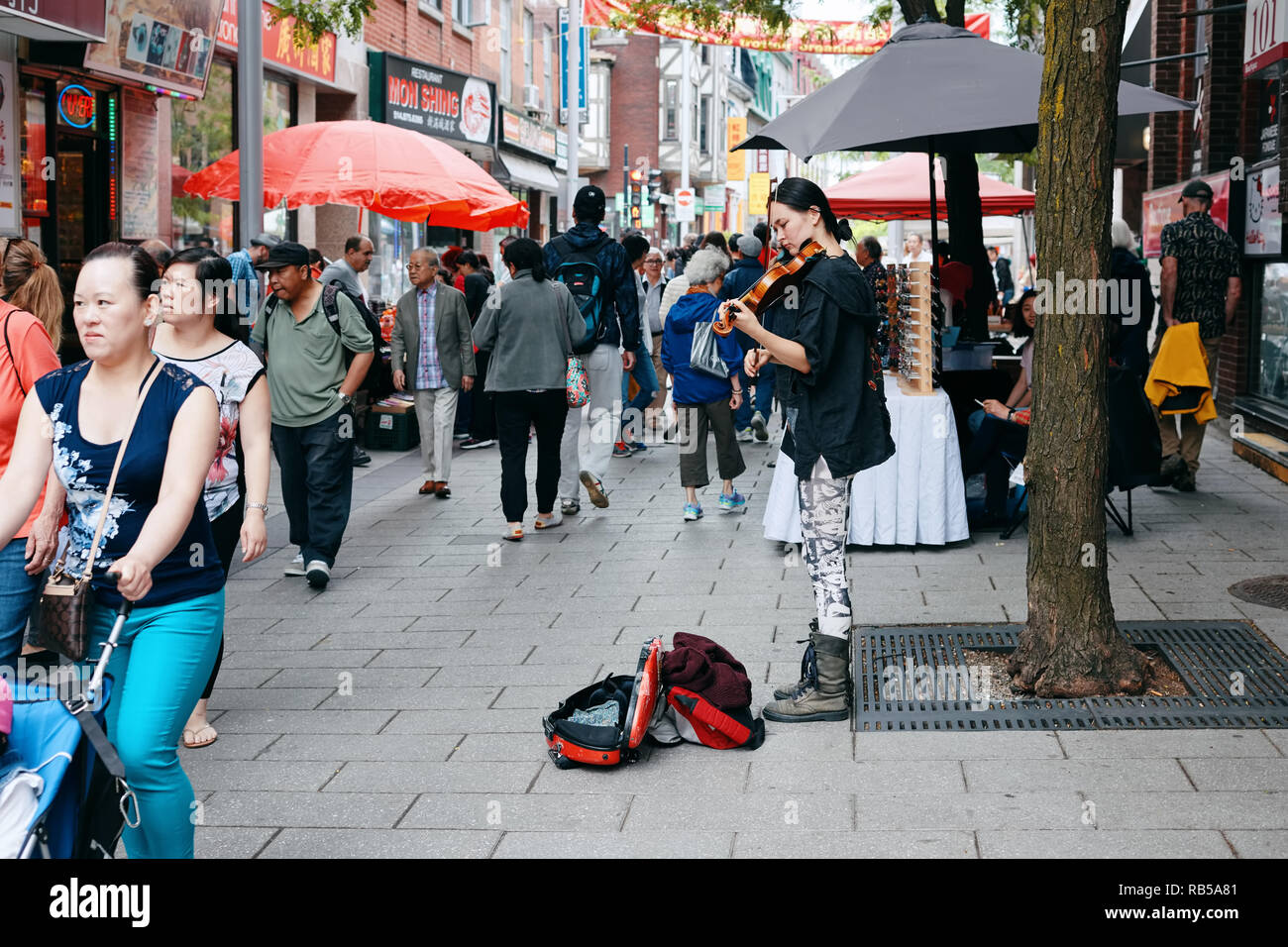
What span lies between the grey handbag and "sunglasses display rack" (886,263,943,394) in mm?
1187

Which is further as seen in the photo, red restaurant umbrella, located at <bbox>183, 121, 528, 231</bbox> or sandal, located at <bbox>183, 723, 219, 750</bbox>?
red restaurant umbrella, located at <bbox>183, 121, 528, 231</bbox>

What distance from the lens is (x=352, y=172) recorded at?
1252 cm

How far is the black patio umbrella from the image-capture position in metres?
8.29

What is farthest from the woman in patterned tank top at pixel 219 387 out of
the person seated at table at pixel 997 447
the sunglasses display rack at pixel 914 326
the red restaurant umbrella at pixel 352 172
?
the red restaurant umbrella at pixel 352 172

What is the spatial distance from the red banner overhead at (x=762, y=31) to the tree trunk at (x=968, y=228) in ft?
20.4

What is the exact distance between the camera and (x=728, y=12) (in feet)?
57.0

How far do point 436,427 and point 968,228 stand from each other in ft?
14.6

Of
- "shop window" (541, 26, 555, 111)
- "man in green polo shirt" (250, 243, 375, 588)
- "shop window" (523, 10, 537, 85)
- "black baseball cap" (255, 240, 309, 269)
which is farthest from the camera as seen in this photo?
"shop window" (541, 26, 555, 111)

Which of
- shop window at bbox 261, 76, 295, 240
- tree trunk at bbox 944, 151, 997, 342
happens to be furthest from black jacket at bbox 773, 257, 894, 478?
shop window at bbox 261, 76, 295, 240

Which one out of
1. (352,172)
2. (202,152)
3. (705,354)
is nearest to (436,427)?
(352,172)

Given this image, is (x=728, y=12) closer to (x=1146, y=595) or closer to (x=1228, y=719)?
(x=1146, y=595)

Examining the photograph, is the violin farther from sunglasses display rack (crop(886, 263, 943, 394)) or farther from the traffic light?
the traffic light

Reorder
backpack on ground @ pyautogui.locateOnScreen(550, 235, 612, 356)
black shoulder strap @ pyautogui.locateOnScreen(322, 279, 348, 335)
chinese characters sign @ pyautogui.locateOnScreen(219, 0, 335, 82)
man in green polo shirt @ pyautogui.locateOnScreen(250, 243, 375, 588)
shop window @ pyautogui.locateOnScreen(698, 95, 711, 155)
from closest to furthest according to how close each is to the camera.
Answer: man in green polo shirt @ pyautogui.locateOnScreen(250, 243, 375, 588) < black shoulder strap @ pyautogui.locateOnScreen(322, 279, 348, 335) < backpack on ground @ pyautogui.locateOnScreen(550, 235, 612, 356) < chinese characters sign @ pyautogui.locateOnScreen(219, 0, 335, 82) < shop window @ pyautogui.locateOnScreen(698, 95, 711, 155)
